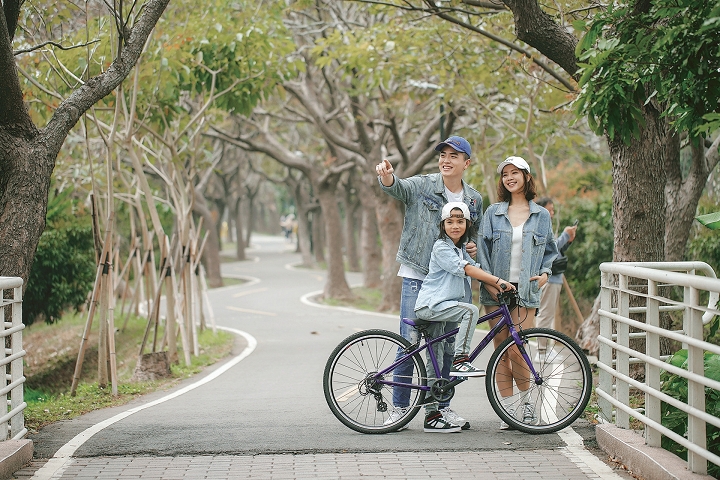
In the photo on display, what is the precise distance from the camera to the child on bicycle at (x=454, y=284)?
245 inches

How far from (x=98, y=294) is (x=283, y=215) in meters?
90.3

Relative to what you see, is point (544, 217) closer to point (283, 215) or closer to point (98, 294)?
point (98, 294)

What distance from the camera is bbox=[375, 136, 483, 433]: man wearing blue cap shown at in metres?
6.49

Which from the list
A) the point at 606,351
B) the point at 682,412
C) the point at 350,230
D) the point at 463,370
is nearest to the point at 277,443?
the point at 463,370

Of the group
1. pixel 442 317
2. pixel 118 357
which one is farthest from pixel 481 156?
pixel 442 317

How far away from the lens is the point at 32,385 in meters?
14.1

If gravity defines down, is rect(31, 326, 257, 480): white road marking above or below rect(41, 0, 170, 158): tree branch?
below

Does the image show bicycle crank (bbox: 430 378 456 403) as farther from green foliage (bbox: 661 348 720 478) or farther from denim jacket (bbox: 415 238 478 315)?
green foliage (bbox: 661 348 720 478)

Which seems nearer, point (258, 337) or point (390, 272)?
point (258, 337)

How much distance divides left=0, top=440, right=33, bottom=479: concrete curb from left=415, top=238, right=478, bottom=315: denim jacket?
8.88 feet

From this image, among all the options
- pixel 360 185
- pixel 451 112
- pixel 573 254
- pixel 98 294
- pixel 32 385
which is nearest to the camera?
pixel 98 294

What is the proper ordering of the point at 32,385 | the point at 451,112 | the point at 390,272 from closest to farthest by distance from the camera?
the point at 32,385, the point at 451,112, the point at 390,272

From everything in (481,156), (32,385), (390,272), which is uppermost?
(481,156)

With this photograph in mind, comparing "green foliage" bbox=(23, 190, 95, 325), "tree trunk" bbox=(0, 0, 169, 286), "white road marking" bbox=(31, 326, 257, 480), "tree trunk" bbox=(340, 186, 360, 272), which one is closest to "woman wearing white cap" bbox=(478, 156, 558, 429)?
"white road marking" bbox=(31, 326, 257, 480)
